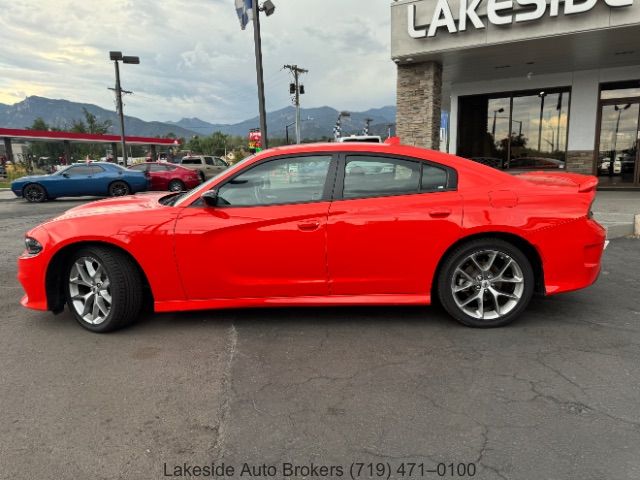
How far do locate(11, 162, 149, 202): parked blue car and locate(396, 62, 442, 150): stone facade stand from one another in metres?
10.0

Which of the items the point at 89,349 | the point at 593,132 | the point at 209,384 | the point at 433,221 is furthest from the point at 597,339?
the point at 593,132

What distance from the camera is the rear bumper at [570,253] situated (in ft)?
11.4

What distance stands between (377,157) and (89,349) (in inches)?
107

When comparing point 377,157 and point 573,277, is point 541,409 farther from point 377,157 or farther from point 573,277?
point 377,157

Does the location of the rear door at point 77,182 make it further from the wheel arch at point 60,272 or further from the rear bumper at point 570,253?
the rear bumper at point 570,253

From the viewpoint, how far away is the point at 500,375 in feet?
9.39

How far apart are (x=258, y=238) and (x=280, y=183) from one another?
51 centimetres

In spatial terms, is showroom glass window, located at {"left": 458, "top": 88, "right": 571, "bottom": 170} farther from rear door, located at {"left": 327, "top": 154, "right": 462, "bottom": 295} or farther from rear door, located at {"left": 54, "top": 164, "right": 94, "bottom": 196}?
rear door, located at {"left": 54, "top": 164, "right": 94, "bottom": 196}

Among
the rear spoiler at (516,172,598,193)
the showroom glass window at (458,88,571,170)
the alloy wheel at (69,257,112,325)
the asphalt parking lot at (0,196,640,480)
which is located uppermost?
the showroom glass window at (458,88,571,170)

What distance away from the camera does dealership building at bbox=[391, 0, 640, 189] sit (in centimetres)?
899

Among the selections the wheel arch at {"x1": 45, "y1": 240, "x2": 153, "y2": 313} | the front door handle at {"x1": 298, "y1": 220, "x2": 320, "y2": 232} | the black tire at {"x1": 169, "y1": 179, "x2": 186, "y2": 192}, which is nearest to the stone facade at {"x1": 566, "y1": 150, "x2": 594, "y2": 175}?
the front door handle at {"x1": 298, "y1": 220, "x2": 320, "y2": 232}

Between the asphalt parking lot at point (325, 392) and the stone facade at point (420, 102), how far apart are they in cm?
792

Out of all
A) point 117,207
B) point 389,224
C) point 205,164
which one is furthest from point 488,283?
point 205,164

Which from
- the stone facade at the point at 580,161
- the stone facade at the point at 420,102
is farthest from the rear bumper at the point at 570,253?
the stone facade at the point at 580,161
